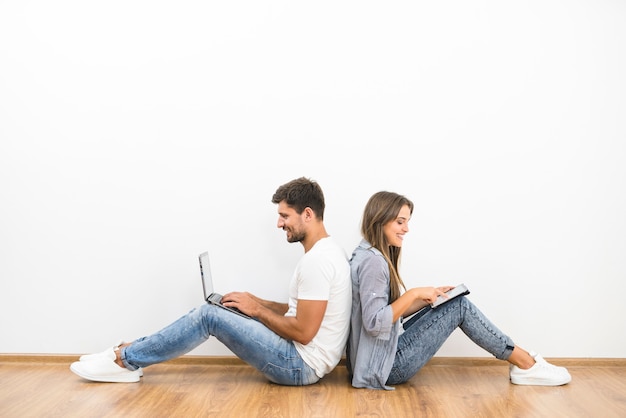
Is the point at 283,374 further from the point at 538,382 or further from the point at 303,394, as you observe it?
the point at 538,382

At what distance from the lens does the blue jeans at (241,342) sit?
340cm

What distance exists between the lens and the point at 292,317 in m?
3.41

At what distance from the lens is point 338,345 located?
3.49 m

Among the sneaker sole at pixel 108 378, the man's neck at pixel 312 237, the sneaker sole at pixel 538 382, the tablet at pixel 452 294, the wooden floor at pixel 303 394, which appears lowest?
the sneaker sole at pixel 538 382

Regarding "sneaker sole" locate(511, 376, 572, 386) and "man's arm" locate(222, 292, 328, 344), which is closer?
"man's arm" locate(222, 292, 328, 344)

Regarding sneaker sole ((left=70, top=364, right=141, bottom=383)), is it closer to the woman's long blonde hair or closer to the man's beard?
the man's beard

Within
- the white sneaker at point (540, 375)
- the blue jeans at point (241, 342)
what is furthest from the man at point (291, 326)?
the white sneaker at point (540, 375)

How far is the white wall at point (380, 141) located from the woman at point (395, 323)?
0.38 metres

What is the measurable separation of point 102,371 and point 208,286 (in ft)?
2.01

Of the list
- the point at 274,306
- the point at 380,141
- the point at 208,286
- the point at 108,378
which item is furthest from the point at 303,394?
the point at 380,141

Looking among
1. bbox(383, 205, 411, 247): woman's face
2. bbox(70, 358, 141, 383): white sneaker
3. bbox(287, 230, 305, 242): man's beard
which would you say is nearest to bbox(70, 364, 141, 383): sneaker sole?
bbox(70, 358, 141, 383): white sneaker

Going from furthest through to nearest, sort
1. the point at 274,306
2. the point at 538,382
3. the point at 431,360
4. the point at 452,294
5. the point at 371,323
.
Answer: the point at 431,360
the point at 274,306
the point at 538,382
the point at 452,294
the point at 371,323

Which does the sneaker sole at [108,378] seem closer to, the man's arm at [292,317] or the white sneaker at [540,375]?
the man's arm at [292,317]

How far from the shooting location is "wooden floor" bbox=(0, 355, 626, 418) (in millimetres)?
3146
